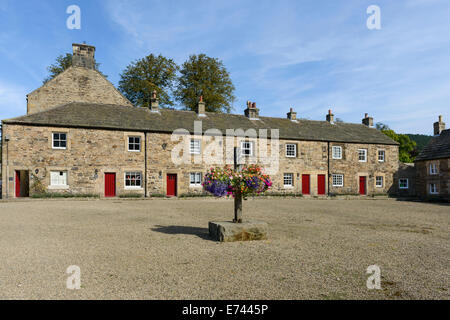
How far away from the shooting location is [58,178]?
72.0ft

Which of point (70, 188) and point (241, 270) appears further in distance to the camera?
point (70, 188)

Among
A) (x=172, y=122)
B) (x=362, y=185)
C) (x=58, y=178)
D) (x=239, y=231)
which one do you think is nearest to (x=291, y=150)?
(x=362, y=185)

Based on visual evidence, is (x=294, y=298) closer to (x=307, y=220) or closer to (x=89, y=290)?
(x=89, y=290)

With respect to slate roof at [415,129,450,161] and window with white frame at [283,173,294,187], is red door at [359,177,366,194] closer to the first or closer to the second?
slate roof at [415,129,450,161]

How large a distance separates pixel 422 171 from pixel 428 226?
22.0 m

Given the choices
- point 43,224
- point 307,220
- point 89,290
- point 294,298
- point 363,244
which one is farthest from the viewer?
point 307,220

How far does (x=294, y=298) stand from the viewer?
4430 mm

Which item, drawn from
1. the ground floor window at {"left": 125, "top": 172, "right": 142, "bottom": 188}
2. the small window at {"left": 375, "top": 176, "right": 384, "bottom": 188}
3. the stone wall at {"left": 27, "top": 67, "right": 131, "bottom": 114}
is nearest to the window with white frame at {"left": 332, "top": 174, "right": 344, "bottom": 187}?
the small window at {"left": 375, "top": 176, "right": 384, "bottom": 188}

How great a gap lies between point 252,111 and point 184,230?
21794 mm

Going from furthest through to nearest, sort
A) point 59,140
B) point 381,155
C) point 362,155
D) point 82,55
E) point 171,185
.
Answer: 1. point 381,155
2. point 362,155
3. point 82,55
4. point 171,185
5. point 59,140

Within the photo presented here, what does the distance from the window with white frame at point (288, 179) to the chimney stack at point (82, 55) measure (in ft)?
69.1

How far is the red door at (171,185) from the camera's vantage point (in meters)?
24.7

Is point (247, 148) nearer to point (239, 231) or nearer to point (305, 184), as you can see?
point (305, 184)

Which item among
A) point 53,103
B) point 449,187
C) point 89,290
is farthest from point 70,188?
point 449,187
